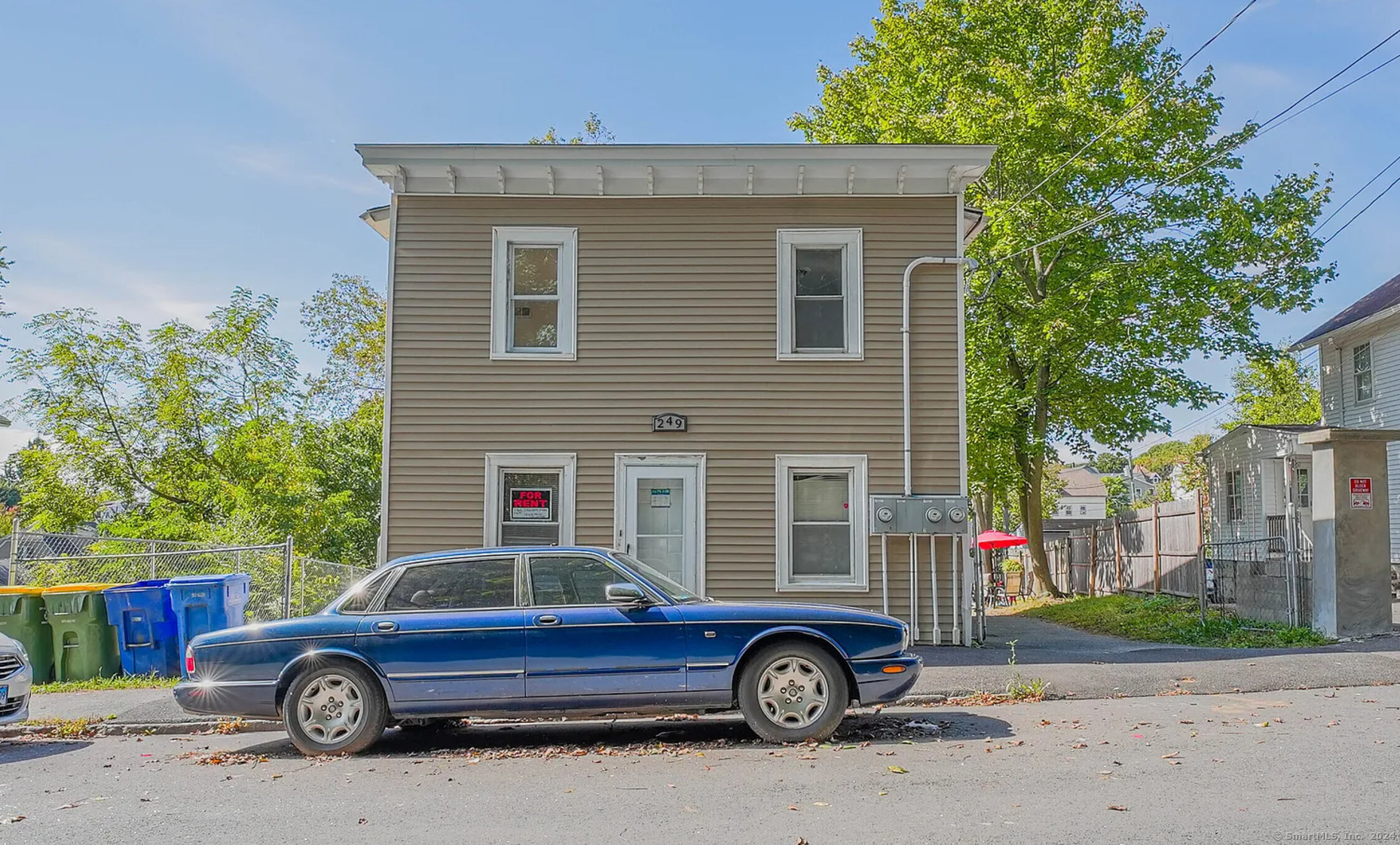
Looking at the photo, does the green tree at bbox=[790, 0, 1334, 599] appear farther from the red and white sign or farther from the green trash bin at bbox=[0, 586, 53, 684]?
the green trash bin at bbox=[0, 586, 53, 684]

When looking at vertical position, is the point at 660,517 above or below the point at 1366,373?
below

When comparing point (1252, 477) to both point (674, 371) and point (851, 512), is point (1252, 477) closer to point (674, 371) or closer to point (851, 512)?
point (851, 512)

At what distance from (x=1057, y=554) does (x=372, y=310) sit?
79.9ft

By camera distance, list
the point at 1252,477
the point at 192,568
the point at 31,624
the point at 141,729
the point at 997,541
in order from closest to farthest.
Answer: the point at 141,729 → the point at 31,624 → the point at 192,568 → the point at 1252,477 → the point at 997,541

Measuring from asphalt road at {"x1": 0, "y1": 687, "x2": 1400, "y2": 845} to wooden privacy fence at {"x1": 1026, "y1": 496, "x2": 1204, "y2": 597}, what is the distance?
943 centimetres

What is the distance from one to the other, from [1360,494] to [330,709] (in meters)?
11.4

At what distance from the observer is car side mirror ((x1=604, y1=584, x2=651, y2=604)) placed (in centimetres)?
784

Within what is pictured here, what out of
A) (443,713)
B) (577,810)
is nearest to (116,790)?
(443,713)

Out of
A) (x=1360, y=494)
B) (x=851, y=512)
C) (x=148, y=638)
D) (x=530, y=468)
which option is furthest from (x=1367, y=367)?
(x=148, y=638)

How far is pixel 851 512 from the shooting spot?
44.7 feet

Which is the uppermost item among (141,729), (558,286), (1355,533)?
(558,286)

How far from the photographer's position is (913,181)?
1375 cm

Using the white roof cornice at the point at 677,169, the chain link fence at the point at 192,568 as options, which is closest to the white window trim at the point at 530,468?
the chain link fence at the point at 192,568

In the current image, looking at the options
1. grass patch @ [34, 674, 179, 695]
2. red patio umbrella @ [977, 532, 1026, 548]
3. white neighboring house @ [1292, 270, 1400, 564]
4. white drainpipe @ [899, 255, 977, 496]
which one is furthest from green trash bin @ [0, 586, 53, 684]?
white neighboring house @ [1292, 270, 1400, 564]
